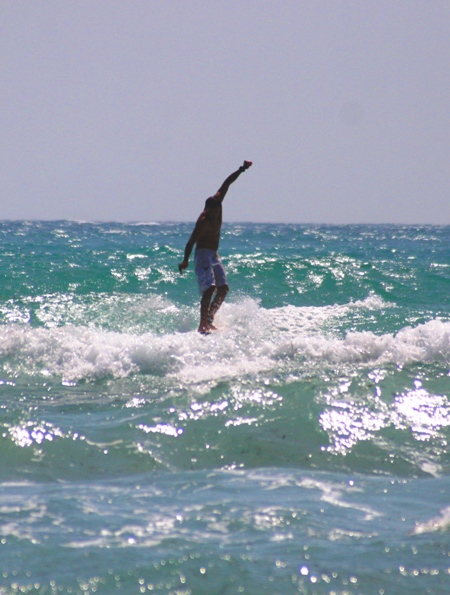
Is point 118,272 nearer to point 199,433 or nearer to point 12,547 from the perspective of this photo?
point 199,433

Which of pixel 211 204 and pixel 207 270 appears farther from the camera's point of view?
pixel 207 270

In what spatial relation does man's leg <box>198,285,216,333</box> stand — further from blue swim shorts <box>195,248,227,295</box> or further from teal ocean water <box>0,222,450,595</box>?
A: teal ocean water <box>0,222,450,595</box>

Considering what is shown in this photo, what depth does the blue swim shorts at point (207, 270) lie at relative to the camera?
8.52 m

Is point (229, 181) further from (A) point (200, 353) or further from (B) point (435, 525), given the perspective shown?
(B) point (435, 525)

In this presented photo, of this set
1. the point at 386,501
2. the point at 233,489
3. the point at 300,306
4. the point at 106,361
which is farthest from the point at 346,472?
the point at 300,306

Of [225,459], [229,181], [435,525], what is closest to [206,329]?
[229,181]

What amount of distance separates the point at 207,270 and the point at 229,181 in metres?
1.11

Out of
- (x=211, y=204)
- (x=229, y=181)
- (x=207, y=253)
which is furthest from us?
(x=207, y=253)

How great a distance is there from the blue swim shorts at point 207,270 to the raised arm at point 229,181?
675 millimetres

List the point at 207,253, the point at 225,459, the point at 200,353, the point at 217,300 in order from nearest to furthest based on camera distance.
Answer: the point at 225,459, the point at 200,353, the point at 207,253, the point at 217,300

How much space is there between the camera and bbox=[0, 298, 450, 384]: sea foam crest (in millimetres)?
6461

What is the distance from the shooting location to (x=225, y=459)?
438 cm

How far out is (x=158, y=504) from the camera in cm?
354

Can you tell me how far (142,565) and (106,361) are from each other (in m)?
3.91
